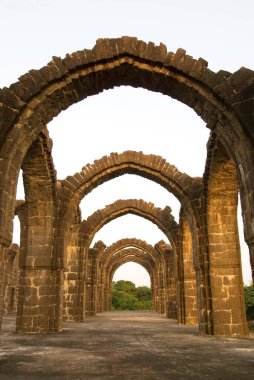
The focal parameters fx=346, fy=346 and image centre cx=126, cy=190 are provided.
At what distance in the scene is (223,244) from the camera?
9250 millimetres

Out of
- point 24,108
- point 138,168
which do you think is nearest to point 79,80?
point 24,108

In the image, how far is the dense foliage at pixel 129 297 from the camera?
38.0 meters

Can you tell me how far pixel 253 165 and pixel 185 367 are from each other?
9.76 feet

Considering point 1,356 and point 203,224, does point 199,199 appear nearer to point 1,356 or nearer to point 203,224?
point 203,224

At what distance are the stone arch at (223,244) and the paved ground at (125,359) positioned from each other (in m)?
1.04

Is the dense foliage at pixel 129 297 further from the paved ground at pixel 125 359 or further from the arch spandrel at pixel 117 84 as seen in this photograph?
the arch spandrel at pixel 117 84

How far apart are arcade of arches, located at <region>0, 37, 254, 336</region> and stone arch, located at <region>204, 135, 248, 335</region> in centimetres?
3

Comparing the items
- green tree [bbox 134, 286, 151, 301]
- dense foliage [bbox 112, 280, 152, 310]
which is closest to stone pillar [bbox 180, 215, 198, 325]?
dense foliage [bbox 112, 280, 152, 310]

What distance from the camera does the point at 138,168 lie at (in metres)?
11.7

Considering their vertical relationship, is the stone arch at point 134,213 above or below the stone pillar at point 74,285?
above

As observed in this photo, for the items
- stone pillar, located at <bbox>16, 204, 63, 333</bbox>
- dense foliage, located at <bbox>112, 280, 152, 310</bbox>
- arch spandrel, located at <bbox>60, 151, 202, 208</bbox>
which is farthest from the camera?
dense foliage, located at <bbox>112, 280, 152, 310</bbox>

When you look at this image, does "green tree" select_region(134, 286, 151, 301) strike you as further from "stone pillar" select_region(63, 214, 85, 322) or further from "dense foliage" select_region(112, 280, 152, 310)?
"stone pillar" select_region(63, 214, 85, 322)

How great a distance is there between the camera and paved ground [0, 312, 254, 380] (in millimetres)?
4232

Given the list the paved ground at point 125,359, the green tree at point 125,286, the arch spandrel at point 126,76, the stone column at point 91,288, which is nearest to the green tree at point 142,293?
the green tree at point 125,286
